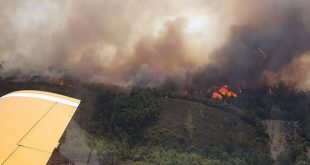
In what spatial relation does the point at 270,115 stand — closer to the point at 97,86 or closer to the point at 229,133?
the point at 229,133

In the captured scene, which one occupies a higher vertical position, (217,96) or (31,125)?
(217,96)

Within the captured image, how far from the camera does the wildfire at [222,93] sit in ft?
472

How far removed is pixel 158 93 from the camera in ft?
440

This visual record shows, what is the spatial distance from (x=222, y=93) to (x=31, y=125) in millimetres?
134685

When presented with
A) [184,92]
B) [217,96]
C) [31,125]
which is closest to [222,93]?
[217,96]

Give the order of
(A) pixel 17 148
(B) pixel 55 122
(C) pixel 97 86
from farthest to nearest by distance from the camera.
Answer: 1. (C) pixel 97 86
2. (B) pixel 55 122
3. (A) pixel 17 148

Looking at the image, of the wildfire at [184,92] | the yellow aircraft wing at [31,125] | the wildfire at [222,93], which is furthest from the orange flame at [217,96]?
the yellow aircraft wing at [31,125]

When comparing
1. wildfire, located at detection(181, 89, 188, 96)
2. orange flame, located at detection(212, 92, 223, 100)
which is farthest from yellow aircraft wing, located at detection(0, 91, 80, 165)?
orange flame, located at detection(212, 92, 223, 100)

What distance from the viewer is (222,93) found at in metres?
146

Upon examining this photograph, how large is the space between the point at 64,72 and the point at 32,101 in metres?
122

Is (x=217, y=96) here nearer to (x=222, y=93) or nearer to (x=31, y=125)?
(x=222, y=93)

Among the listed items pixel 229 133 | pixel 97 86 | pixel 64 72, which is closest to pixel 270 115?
pixel 229 133

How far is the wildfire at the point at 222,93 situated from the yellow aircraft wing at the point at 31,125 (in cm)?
12855

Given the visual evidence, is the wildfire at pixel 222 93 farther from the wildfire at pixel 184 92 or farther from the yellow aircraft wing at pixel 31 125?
the yellow aircraft wing at pixel 31 125
